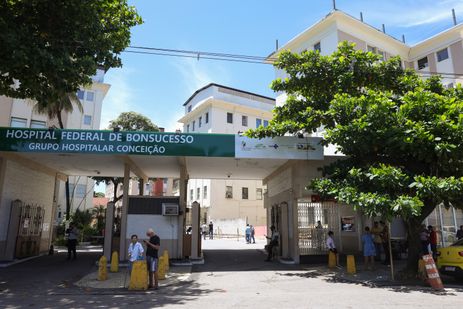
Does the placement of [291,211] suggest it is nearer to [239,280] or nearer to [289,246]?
[289,246]

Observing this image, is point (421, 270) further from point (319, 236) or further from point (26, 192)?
point (26, 192)

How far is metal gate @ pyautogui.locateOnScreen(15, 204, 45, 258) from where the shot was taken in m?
18.4

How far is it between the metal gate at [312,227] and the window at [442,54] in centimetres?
2283

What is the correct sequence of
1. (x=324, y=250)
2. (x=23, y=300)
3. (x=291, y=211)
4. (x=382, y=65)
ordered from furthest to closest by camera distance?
(x=324, y=250), (x=291, y=211), (x=382, y=65), (x=23, y=300)

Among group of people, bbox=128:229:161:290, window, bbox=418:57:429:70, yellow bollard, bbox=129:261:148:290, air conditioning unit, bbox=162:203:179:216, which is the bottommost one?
yellow bollard, bbox=129:261:148:290

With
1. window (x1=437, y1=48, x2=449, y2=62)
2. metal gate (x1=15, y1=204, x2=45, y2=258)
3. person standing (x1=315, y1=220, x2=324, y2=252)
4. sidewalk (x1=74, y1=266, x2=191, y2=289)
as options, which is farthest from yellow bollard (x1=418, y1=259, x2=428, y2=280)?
window (x1=437, y1=48, x2=449, y2=62)

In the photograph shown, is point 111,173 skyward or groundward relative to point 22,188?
skyward

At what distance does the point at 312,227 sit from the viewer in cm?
1914

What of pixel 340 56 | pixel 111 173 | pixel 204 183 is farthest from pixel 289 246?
pixel 204 183

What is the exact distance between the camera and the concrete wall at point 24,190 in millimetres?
17141

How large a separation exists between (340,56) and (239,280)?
920 centimetres

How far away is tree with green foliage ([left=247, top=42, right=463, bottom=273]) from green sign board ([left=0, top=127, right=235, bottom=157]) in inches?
67.2

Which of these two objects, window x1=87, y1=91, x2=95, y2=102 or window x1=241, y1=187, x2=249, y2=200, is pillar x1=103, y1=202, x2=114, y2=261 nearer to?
window x1=87, y1=91, x2=95, y2=102

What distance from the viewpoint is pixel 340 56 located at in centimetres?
1590
